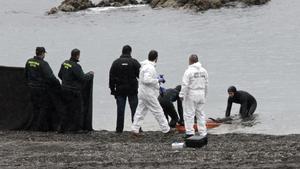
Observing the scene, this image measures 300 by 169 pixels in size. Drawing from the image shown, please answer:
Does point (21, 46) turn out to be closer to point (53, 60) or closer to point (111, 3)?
point (53, 60)

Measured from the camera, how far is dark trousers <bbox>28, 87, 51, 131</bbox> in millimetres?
14789

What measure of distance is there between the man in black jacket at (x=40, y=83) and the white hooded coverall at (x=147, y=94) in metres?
1.96

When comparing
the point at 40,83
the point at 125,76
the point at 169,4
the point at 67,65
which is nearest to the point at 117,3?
the point at 169,4

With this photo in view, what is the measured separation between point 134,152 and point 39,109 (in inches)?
151

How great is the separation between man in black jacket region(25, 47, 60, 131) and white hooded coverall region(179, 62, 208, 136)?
2987 millimetres

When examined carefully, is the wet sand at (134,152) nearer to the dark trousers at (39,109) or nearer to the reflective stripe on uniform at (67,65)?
the dark trousers at (39,109)

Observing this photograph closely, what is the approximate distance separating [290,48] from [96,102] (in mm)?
28247

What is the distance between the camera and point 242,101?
19516 millimetres

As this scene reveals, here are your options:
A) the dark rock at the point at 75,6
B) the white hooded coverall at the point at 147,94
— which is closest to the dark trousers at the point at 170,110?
the white hooded coverall at the point at 147,94

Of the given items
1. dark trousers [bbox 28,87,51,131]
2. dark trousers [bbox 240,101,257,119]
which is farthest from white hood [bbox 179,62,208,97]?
dark trousers [bbox 240,101,257,119]

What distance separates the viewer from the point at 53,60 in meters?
53.1

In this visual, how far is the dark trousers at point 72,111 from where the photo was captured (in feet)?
48.1

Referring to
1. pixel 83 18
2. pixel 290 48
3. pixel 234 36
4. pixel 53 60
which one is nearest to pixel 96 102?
pixel 53 60

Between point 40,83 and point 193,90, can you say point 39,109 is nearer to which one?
point 40,83
